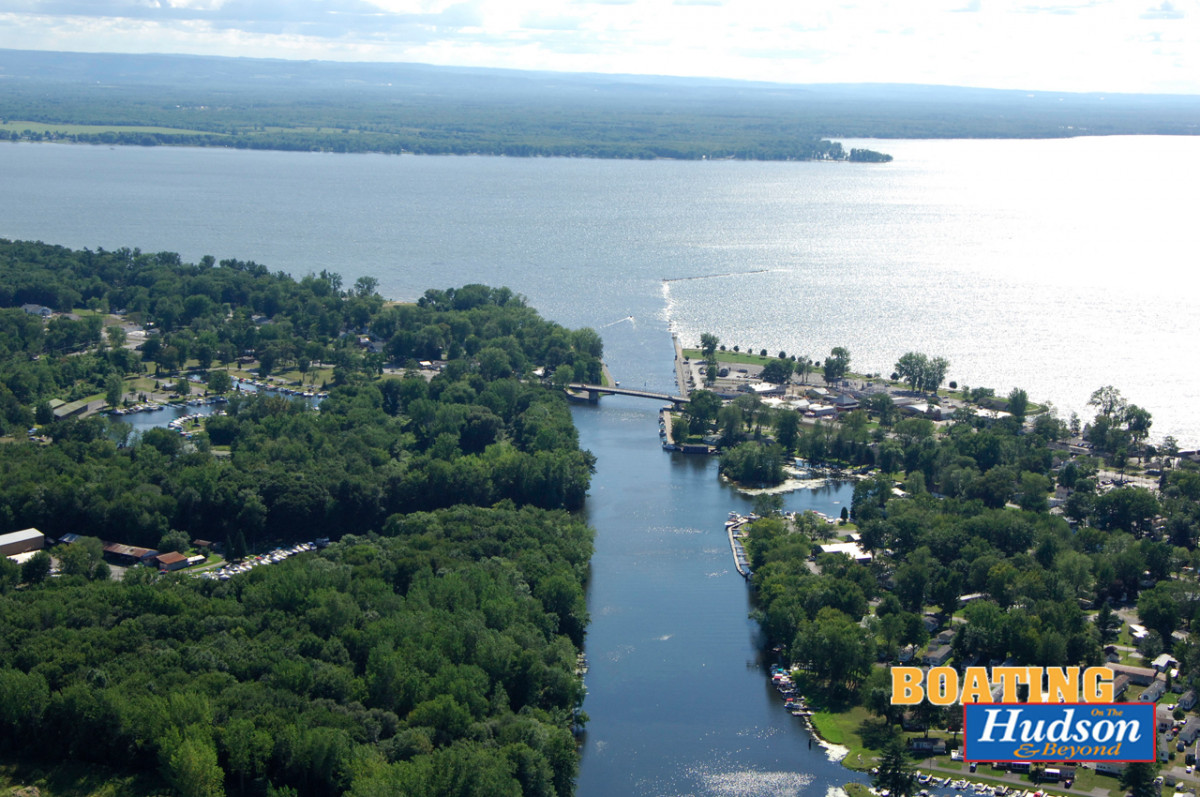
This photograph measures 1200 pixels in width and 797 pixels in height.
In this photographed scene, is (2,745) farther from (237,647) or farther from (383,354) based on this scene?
(383,354)

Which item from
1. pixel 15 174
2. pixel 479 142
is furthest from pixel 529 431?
pixel 479 142

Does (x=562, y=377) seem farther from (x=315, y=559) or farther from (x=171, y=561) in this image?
(x=315, y=559)

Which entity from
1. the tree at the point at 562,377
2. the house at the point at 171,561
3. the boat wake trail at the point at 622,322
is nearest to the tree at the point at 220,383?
the tree at the point at 562,377

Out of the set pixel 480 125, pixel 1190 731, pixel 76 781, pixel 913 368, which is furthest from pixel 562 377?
pixel 480 125

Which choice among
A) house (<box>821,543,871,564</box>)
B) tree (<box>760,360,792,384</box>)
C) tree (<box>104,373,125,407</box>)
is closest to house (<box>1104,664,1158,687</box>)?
house (<box>821,543,871,564</box>)

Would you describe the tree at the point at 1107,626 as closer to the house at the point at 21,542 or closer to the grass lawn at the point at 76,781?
the grass lawn at the point at 76,781

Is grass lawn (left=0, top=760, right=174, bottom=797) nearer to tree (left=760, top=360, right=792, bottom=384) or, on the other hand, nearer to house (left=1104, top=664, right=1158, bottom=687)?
house (left=1104, top=664, right=1158, bottom=687)
